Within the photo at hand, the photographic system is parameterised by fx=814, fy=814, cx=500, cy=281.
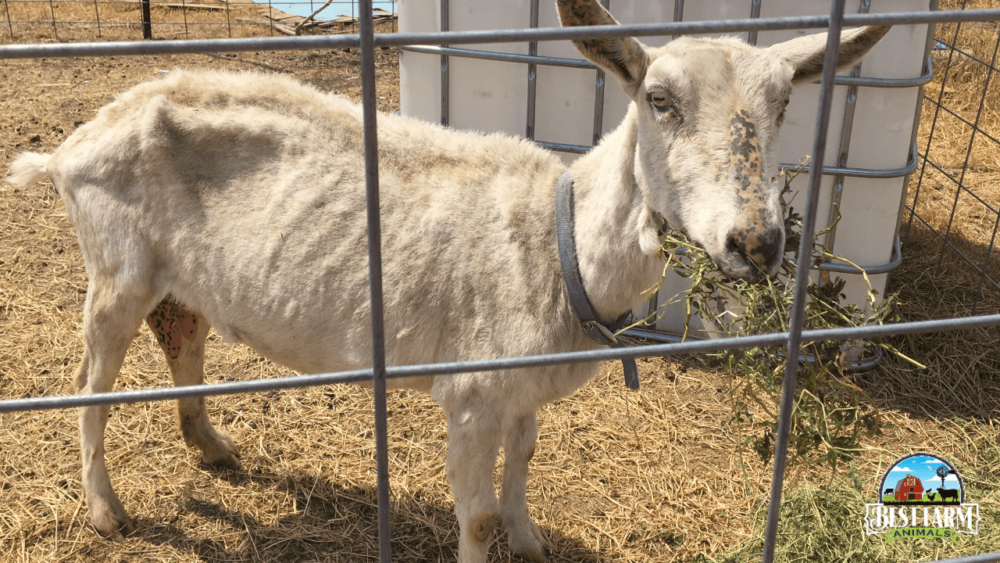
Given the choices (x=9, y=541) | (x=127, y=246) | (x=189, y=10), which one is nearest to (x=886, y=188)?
(x=127, y=246)

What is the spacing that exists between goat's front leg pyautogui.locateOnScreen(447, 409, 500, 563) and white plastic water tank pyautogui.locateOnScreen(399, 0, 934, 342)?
2.38 m

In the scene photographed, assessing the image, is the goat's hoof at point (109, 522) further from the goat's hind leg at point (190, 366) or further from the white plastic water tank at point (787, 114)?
the white plastic water tank at point (787, 114)

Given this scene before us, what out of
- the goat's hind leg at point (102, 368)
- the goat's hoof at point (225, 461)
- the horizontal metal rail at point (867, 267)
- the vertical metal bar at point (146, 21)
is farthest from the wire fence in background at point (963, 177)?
the vertical metal bar at point (146, 21)

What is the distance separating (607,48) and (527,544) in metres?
2.19

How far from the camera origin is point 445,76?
504cm

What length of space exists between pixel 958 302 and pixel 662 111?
4.08 m

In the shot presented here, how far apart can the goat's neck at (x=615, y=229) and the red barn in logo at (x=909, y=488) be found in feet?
5.61

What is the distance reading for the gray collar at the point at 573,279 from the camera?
2.94m

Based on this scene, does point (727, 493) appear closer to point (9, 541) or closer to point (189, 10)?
point (9, 541)

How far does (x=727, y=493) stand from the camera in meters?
4.06

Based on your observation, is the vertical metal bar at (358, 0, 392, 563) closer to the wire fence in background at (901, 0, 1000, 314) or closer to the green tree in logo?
the green tree in logo

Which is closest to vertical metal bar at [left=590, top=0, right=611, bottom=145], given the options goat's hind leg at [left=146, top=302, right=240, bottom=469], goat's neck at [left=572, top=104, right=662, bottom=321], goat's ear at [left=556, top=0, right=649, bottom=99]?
goat's neck at [left=572, top=104, right=662, bottom=321]

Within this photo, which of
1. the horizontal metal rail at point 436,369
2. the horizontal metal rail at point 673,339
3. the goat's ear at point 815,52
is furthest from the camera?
the horizontal metal rail at point 673,339

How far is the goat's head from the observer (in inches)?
89.7
